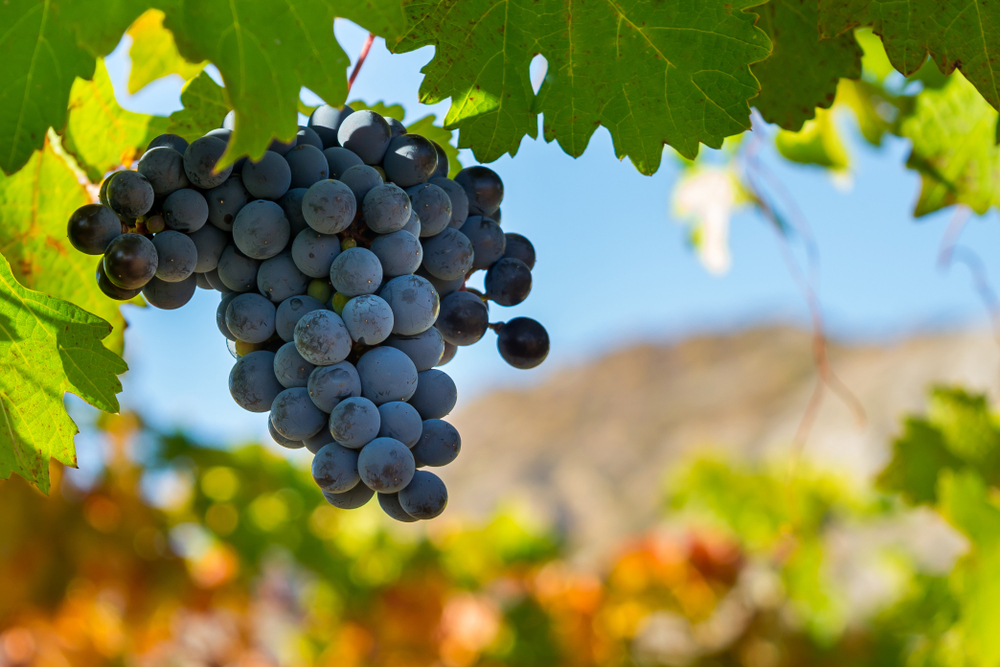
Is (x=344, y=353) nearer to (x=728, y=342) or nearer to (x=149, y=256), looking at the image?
(x=149, y=256)

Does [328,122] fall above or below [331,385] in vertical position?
above

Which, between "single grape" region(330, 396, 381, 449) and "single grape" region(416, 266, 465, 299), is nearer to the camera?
"single grape" region(330, 396, 381, 449)

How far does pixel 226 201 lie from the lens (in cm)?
53

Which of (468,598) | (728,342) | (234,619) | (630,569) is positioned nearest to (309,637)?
(234,619)

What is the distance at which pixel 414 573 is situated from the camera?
326 cm

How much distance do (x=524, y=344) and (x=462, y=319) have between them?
6 cm

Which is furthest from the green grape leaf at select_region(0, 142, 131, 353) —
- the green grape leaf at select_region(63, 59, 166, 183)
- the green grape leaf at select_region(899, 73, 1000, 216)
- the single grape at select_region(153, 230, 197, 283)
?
the green grape leaf at select_region(899, 73, 1000, 216)

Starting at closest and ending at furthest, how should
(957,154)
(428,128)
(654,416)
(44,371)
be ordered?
(44,371) < (428,128) < (957,154) < (654,416)

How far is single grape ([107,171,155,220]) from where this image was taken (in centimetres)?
51

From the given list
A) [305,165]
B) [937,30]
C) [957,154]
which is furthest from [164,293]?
[957,154]

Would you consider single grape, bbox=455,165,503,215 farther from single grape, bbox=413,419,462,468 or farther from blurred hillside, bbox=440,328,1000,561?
blurred hillside, bbox=440,328,1000,561

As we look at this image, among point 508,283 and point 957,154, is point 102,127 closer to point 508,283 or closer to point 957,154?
point 508,283

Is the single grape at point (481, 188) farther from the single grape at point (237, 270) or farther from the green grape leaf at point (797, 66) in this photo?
the green grape leaf at point (797, 66)

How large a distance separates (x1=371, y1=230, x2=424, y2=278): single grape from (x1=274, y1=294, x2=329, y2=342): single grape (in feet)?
0.18
